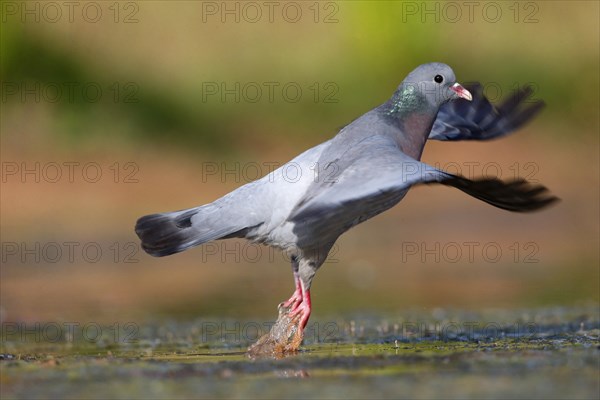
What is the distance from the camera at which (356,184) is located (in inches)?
236

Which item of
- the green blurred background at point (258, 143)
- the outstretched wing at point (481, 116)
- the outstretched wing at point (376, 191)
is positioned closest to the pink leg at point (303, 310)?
the outstretched wing at point (376, 191)

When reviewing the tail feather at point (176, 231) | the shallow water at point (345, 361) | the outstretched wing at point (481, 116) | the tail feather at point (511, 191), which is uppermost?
the outstretched wing at point (481, 116)

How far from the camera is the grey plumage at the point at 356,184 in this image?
5887 mm

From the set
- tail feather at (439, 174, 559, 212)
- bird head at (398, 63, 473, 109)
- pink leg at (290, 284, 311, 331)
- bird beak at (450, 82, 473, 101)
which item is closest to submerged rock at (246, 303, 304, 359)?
pink leg at (290, 284, 311, 331)

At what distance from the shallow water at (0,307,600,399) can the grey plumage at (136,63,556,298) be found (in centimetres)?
62

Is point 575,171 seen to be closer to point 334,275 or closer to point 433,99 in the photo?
point 334,275

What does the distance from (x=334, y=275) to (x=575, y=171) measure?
3.90 m

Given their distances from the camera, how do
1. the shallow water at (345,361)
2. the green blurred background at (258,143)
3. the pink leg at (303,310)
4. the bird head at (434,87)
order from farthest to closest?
the green blurred background at (258,143), the bird head at (434,87), the pink leg at (303,310), the shallow water at (345,361)

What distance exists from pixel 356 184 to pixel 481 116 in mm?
1909

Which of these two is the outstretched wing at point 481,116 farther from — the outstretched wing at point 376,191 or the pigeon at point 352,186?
the outstretched wing at point 376,191

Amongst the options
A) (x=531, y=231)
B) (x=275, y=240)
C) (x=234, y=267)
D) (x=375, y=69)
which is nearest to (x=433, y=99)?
(x=275, y=240)

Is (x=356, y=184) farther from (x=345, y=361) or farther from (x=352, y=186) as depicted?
(x=345, y=361)

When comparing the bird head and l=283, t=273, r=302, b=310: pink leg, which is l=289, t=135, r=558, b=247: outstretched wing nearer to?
l=283, t=273, r=302, b=310: pink leg

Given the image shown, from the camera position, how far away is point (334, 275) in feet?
33.6
